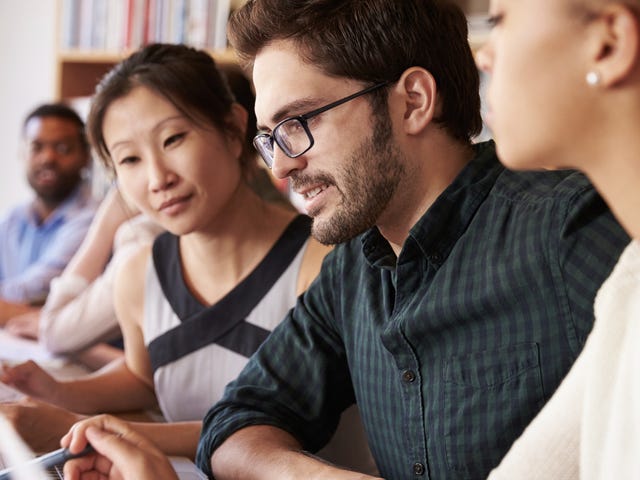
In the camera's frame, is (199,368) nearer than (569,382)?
No

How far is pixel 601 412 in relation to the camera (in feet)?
2.22

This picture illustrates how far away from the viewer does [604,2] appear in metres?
0.63

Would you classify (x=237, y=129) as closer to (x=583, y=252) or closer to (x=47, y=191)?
(x=583, y=252)

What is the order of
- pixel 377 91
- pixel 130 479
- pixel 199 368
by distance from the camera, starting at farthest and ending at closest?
pixel 199 368 → pixel 377 91 → pixel 130 479

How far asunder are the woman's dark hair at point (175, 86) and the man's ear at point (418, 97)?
0.55 m

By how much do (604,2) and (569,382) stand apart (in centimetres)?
31

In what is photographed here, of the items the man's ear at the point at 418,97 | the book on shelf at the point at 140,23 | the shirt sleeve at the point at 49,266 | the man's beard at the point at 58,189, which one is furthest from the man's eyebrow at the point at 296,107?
the man's beard at the point at 58,189

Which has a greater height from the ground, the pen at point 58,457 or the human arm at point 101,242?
the pen at point 58,457

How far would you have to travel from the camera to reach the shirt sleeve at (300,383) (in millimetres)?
1235

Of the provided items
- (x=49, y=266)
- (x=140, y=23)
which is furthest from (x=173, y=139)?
(x=140, y=23)

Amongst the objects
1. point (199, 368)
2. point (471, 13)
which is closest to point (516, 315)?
point (199, 368)

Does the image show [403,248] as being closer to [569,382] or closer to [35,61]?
[569,382]

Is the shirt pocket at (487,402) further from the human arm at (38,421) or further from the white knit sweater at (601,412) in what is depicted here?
the human arm at (38,421)

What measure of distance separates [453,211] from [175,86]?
69 centimetres
